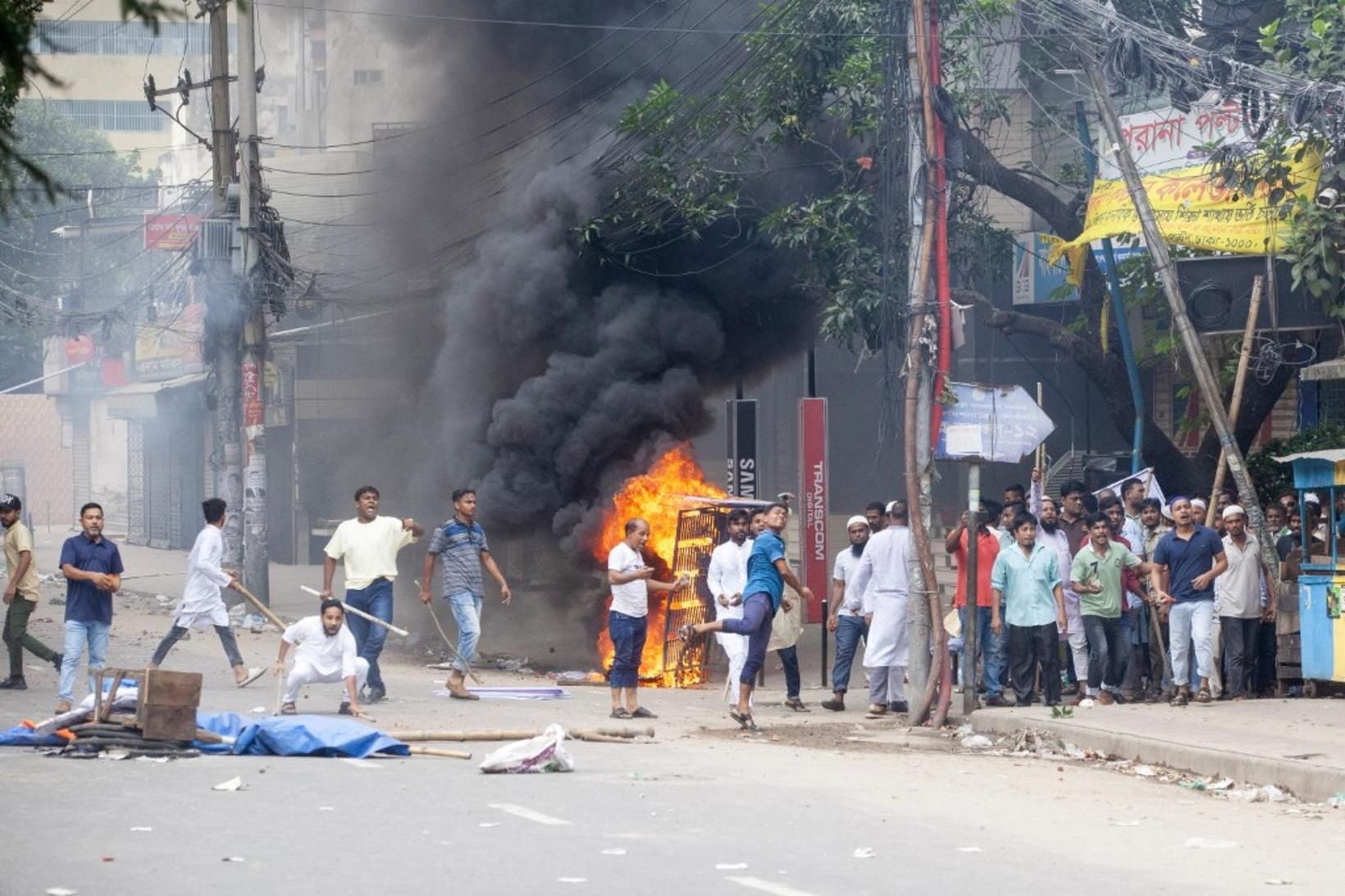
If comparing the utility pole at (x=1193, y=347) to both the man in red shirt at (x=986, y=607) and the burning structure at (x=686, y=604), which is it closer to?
the man in red shirt at (x=986, y=607)

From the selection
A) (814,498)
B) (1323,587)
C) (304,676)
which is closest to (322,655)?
(304,676)

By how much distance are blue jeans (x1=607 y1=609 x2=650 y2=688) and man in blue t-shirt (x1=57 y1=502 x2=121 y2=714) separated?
11.0 ft

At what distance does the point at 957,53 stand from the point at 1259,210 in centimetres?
384

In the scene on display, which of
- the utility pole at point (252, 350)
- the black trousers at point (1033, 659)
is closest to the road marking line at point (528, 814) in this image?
the black trousers at point (1033, 659)

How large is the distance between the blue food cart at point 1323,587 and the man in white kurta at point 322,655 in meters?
6.78

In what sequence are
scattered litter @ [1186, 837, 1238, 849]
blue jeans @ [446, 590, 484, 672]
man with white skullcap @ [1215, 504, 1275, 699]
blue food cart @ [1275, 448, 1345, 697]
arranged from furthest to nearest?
blue jeans @ [446, 590, 484, 672]
man with white skullcap @ [1215, 504, 1275, 699]
blue food cart @ [1275, 448, 1345, 697]
scattered litter @ [1186, 837, 1238, 849]

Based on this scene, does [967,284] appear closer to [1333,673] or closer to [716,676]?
[716,676]

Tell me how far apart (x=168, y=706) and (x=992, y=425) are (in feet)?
19.1

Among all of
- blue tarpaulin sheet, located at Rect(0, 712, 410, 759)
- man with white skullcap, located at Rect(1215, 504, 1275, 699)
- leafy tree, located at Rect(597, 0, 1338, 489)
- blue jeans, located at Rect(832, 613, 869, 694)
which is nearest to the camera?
blue tarpaulin sheet, located at Rect(0, 712, 410, 759)

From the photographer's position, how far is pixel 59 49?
3.90m

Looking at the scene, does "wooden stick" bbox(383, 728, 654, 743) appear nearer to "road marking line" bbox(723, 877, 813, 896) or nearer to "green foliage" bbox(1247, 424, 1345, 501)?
"road marking line" bbox(723, 877, 813, 896)

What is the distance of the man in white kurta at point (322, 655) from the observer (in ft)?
36.2

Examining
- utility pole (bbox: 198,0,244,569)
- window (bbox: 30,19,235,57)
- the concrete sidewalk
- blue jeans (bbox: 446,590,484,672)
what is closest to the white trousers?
blue jeans (bbox: 446,590,484,672)

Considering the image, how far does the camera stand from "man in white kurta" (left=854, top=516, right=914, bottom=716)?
1279 cm
